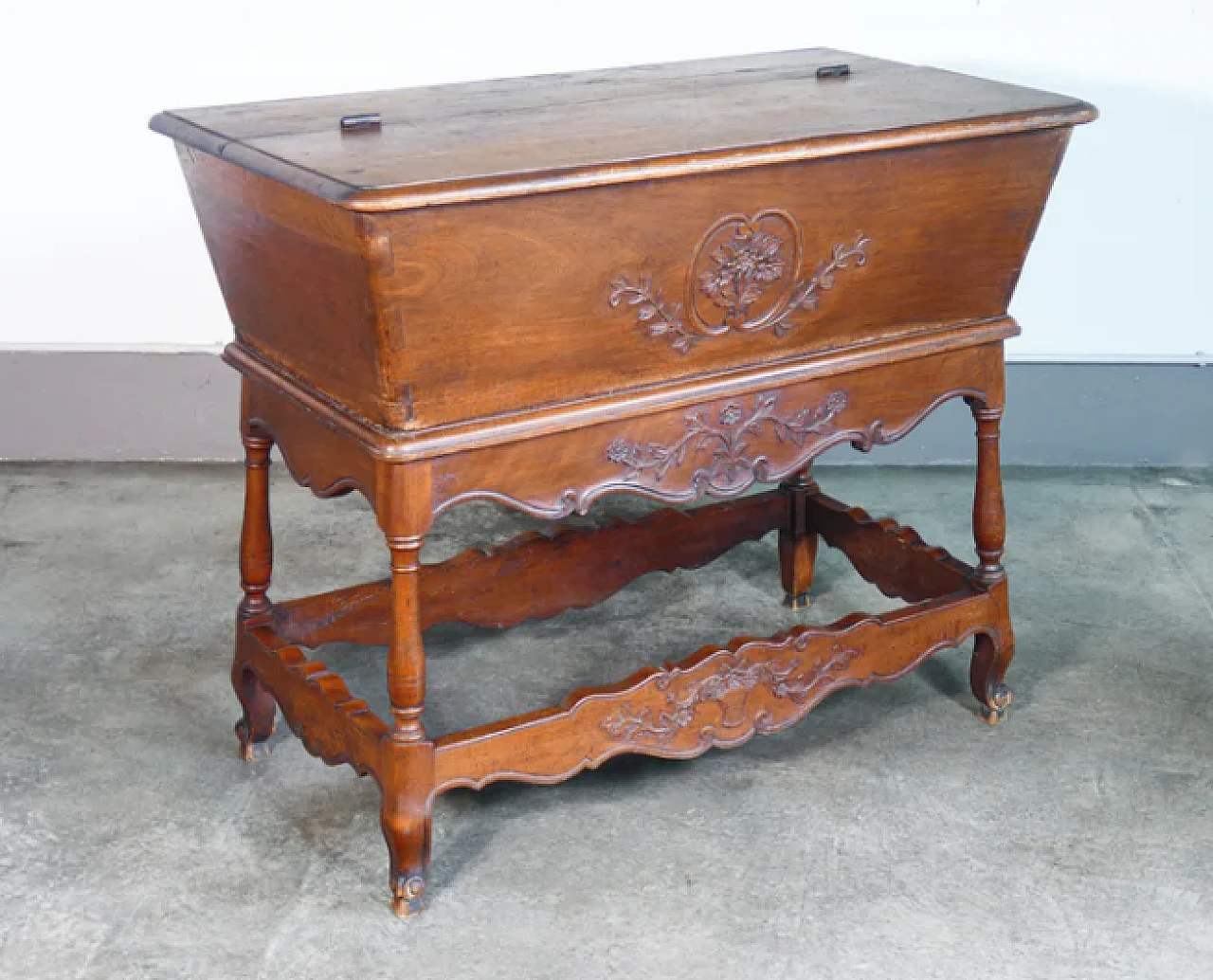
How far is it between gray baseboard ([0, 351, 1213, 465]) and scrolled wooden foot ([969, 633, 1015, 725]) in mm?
1278

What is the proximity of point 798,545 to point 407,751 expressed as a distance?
1267mm

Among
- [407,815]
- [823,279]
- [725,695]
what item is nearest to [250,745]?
[407,815]

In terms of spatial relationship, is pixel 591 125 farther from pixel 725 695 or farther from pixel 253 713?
pixel 253 713

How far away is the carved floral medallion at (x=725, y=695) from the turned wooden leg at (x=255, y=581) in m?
0.66

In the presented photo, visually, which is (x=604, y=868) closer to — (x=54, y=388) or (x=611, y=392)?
(x=611, y=392)

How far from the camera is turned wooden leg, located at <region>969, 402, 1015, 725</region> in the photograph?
2.84 m

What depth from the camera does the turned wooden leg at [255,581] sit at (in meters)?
2.71

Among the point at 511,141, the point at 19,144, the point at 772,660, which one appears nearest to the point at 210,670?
the point at 772,660

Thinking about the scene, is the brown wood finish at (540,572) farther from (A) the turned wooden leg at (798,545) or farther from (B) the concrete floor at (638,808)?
(B) the concrete floor at (638,808)

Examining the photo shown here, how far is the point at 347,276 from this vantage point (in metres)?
2.13

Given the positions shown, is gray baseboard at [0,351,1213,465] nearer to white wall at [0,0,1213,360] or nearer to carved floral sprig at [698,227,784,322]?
white wall at [0,0,1213,360]

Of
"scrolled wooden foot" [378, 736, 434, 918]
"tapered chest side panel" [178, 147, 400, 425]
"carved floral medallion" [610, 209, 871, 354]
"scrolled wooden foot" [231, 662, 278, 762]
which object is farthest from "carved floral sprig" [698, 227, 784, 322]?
"scrolled wooden foot" [231, 662, 278, 762]

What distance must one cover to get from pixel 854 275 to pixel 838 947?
3.32 feet

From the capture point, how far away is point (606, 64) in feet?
13.0
